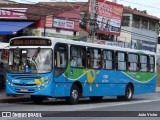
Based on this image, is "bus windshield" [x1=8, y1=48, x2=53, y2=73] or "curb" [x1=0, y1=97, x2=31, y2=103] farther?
"curb" [x1=0, y1=97, x2=31, y2=103]

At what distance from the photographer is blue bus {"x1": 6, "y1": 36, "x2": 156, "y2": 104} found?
60.5ft

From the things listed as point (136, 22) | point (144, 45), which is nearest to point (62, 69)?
point (144, 45)

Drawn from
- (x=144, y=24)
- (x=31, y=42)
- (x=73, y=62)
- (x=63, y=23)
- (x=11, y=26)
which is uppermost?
(x=144, y=24)

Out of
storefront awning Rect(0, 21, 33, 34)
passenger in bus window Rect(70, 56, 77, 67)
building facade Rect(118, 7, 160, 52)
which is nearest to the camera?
passenger in bus window Rect(70, 56, 77, 67)

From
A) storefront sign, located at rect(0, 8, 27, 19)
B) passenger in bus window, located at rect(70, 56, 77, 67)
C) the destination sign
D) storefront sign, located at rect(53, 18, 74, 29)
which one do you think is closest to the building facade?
storefront sign, located at rect(53, 18, 74, 29)

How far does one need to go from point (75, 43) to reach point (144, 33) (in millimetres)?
43323

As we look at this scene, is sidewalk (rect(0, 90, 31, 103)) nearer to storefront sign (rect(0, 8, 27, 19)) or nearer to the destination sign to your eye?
the destination sign

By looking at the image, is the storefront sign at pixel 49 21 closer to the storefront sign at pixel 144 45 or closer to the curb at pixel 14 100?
the curb at pixel 14 100

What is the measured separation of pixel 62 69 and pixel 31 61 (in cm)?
135

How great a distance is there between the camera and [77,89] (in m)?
20.1

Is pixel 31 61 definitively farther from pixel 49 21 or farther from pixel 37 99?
pixel 49 21

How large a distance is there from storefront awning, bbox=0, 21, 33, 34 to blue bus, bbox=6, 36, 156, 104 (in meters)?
13.1

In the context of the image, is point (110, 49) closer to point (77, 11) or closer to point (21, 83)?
point (21, 83)

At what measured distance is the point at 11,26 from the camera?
3609 centimetres
